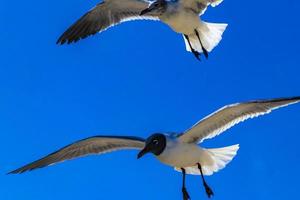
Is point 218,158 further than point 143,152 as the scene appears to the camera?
Yes

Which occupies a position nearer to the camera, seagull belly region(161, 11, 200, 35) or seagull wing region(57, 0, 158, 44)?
seagull belly region(161, 11, 200, 35)

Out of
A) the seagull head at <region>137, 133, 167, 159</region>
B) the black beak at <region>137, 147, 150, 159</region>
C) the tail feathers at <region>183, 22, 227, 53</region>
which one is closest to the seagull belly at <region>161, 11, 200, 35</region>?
the tail feathers at <region>183, 22, 227, 53</region>

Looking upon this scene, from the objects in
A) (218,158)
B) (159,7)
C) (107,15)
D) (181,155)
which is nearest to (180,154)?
(181,155)

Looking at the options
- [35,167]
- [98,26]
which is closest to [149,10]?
[98,26]

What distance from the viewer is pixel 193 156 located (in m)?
7.55

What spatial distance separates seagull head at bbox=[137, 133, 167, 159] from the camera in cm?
719

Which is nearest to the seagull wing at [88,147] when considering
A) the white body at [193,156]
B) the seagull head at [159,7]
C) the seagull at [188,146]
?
the seagull at [188,146]

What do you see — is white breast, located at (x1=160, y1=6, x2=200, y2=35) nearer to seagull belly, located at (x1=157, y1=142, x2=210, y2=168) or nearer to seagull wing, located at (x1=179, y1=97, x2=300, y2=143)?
seagull wing, located at (x1=179, y1=97, x2=300, y2=143)

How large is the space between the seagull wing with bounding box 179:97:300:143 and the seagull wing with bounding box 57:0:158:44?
7.39 feet

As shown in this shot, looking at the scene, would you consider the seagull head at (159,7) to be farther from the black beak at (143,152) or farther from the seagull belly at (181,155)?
the black beak at (143,152)

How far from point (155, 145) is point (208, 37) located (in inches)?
84.8

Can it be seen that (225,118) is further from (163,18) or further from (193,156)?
(163,18)

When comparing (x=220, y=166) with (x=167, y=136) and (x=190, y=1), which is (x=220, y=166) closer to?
(x=167, y=136)

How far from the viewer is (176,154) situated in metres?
7.37
